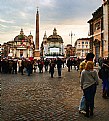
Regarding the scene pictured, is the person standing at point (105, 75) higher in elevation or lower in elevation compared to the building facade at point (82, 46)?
lower

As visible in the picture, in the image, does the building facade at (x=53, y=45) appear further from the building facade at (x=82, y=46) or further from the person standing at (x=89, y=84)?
the person standing at (x=89, y=84)

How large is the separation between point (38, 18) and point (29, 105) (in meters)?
46.9

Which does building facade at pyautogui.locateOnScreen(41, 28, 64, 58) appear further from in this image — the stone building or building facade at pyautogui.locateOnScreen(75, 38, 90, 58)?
the stone building

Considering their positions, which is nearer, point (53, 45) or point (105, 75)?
point (105, 75)

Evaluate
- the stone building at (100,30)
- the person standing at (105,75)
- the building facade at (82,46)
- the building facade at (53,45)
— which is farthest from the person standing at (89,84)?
the building facade at (53,45)

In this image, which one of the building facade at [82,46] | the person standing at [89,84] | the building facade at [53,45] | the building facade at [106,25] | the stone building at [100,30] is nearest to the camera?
the person standing at [89,84]

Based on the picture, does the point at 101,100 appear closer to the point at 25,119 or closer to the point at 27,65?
the point at 25,119

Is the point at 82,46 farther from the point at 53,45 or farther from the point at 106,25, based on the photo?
the point at 106,25

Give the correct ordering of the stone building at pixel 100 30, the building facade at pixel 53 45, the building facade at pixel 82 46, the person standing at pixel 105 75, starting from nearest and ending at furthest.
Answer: the person standing at pixel 105 75
the stone building at pixel 100 30
the building facade at pixel 82 46
the building facade at pixel 53 45

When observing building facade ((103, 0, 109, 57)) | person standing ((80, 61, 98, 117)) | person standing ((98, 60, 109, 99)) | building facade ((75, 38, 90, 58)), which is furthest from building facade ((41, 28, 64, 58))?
person standing ((80, 61, 98, 117))

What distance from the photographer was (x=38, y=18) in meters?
55.4

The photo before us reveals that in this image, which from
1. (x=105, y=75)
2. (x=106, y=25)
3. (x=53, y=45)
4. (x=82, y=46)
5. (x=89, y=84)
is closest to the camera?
(x=89, y=84)

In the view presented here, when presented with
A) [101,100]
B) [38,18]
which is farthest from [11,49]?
[101,100]

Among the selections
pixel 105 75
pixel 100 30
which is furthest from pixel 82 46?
pixel 105 75
